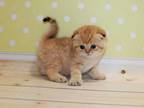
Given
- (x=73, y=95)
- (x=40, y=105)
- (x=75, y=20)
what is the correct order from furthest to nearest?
(x=75, y=20) → (x=73, y=95) → (x=40, y=105)

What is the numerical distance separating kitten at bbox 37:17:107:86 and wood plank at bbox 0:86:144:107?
15cm

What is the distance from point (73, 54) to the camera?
186 centimetres

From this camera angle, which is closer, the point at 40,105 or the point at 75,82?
the point at 40,105

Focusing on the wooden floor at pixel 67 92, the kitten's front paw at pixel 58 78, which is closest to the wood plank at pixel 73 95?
the wooden floor at pixel 67 92

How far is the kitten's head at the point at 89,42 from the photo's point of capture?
1776mm

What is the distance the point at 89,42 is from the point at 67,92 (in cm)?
32

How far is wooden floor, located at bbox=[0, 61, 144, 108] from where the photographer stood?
151cm

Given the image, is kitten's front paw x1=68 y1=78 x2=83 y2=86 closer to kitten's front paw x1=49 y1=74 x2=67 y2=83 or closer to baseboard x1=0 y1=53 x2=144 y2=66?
kitten's front paw x1=49 y1=74 x2=67 y2=83

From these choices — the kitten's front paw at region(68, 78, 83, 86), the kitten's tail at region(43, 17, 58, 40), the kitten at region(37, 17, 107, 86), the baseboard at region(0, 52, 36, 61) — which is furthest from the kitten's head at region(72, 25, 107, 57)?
the baseboard at region(0, 52, 36, 61)

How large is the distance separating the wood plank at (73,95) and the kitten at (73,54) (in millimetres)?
150

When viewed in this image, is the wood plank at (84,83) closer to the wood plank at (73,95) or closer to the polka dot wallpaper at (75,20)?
the wood plank at (73,95)

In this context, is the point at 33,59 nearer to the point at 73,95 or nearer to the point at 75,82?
the point at 75,82

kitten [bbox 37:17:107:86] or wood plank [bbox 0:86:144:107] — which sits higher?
kitten [bbox 37:17:107:86]

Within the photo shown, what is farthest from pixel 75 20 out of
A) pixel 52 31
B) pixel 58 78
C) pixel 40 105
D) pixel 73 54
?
pixel 40 105
